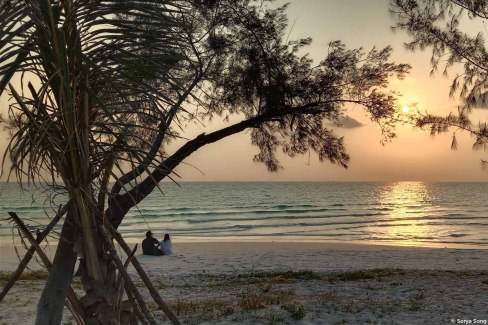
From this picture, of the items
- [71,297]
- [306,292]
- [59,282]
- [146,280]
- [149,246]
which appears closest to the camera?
[59,282]

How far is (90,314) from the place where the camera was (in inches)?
129

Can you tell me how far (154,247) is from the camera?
61.5 ft

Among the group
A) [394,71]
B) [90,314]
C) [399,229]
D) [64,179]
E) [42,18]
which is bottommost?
[399,229]

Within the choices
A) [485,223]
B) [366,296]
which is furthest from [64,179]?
[485,223]

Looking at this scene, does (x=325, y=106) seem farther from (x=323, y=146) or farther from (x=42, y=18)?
(x=42, y=18)

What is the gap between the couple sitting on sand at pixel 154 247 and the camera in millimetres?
18609

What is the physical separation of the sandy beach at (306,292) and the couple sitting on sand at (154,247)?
484 millimetres

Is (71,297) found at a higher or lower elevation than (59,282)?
lower

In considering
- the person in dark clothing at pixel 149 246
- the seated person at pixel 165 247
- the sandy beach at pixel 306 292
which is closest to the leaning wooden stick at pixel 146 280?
the sandy beach at pixel 306 292

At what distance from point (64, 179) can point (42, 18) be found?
3.02 ft

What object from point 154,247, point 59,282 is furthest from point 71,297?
point 154,247

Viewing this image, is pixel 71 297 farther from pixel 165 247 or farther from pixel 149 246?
pixel 165 247

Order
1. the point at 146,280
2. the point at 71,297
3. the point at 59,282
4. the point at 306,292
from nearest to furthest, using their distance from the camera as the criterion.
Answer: the point at 59,282 < the point at 71,297 < the point at 146,280 < the point at 306,292

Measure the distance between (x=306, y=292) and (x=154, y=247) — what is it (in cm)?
965
